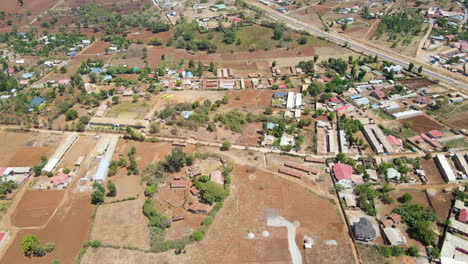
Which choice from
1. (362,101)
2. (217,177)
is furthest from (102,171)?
(362,101)

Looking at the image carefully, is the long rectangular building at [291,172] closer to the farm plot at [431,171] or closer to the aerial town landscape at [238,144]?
the aerial town landscape at [238,144]

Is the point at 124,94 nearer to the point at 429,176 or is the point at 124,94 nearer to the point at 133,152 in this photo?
the point at 133,152

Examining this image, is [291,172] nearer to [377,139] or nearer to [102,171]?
[377,139]

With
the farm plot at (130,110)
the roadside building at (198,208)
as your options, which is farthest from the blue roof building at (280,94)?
the roadside building at (198,208)

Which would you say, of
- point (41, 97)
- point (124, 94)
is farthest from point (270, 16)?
point (41, 97)

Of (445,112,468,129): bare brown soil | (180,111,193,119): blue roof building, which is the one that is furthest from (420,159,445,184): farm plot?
(180,111,193,119): blue roof building
